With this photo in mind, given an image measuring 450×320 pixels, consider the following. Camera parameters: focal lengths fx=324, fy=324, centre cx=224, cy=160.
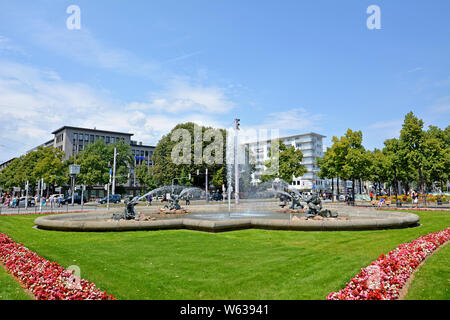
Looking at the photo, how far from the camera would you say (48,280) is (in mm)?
6953

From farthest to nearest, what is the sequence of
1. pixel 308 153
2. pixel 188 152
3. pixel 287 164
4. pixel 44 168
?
pixel 308 153 → pixel 287 164 → pixel 44 168 → pixel 188 152

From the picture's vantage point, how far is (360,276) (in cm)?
738

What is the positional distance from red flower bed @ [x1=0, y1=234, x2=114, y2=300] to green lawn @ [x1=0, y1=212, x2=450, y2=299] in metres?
0.59

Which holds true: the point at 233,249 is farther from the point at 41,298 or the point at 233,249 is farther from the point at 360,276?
the point at 41,298

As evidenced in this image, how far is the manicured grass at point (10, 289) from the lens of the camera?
674 cm

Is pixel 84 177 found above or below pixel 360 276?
above

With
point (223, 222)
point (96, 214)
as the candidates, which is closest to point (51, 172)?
point (96, 214)

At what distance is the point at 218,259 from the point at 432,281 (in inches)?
216

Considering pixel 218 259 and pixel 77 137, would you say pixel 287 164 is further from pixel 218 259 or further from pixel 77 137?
Result: pixel 218 259

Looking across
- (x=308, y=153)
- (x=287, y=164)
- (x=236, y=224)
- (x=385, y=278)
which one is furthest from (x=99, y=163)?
(x=308, y=153)

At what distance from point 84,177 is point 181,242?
58.4 m

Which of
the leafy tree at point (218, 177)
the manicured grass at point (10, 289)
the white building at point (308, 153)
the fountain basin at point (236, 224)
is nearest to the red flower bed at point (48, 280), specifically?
the manicured grass at point (10, 289)

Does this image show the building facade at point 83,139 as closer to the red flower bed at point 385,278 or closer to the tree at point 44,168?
the tree at point 44,168

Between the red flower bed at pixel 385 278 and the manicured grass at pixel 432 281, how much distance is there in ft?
0.71
